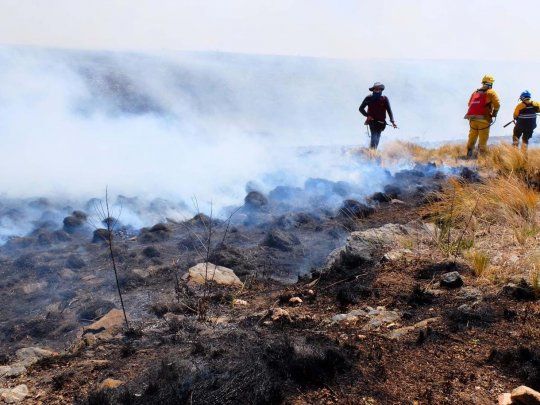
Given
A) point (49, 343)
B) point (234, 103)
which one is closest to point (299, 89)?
point (234, 103)

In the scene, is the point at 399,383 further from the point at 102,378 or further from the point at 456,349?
the point at 102,378

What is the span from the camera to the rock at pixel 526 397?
2.31 m

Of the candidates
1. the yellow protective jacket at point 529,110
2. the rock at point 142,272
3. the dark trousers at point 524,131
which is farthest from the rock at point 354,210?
the yellow protective jacket at point 529,110

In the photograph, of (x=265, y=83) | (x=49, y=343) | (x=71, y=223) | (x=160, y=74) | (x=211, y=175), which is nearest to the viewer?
(x=49, y=343)

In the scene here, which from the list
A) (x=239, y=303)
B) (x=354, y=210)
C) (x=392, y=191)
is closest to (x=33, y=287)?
(x=239, y=303)

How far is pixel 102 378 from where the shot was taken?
3.06 meters

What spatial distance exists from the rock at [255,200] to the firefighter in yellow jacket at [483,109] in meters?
4.92

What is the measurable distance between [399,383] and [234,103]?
93.1 ft

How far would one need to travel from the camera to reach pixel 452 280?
4.02m

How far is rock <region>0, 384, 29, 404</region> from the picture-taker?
9.42ft

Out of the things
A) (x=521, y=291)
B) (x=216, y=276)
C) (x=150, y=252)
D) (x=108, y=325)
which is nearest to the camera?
(x=521, y=291)

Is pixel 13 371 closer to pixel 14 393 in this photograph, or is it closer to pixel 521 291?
pixel 14 393

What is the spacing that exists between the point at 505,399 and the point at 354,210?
5.56m

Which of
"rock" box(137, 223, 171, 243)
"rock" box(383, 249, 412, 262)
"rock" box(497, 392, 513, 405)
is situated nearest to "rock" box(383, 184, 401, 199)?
"rock" box(383, 249, 412, 262)
